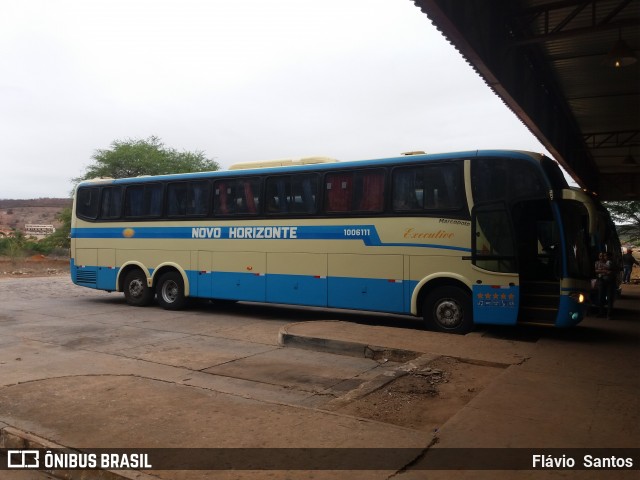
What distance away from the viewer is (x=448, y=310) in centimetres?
977

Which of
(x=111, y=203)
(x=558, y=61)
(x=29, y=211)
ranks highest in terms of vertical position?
A: (x=29, y=211)

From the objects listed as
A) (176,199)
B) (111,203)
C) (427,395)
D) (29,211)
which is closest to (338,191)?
(176,199)

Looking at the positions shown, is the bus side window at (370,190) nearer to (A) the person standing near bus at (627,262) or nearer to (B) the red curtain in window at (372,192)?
(B) the red curtain in window at (372,192)

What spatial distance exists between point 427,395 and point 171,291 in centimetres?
954

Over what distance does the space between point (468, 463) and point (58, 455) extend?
328cm

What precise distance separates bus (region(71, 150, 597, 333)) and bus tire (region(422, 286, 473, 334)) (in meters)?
0.02

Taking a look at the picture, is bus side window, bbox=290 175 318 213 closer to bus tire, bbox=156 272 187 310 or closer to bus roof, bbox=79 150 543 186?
bus roof, bbox=79 150 543 186

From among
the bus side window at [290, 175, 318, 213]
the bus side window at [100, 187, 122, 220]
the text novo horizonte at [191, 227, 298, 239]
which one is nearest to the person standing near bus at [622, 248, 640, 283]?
the bus side window at [290, 175, 318, 213]

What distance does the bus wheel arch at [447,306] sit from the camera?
376 inches

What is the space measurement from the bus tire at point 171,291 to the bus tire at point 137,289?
0.39 meters

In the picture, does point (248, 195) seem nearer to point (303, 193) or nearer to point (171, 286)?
point (303, 193)

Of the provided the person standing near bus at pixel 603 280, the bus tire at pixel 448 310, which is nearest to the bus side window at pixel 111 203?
the bus tire at pixel 448 310

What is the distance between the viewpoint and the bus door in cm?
900

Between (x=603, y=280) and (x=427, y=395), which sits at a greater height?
(x=603, y=280)
